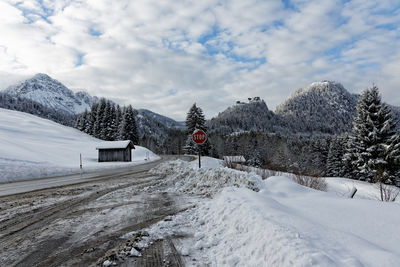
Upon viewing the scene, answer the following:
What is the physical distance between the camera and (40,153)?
27.9 m

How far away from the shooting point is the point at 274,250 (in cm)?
310

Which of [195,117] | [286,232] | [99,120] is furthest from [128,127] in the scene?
[286,232]

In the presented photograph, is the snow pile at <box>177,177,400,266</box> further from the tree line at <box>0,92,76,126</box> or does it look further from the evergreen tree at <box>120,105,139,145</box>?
the tree line at <box>0,92,76,126</box>

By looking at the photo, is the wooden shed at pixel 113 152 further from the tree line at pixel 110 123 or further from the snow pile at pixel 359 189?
the snow pile at pixel 359 189

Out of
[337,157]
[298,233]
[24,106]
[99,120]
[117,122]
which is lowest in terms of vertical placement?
[337,157]

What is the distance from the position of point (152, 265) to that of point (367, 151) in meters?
29.3

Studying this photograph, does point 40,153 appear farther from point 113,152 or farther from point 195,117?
point 195,117

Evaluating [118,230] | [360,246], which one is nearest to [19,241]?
[118,230]

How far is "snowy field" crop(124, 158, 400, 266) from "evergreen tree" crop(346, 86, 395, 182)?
2467cm

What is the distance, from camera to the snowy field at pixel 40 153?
16.0 metres

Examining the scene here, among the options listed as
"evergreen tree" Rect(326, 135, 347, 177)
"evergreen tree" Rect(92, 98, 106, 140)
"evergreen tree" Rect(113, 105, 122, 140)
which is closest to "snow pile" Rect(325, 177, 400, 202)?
"evergreen tree" Rect(326, 135, 347, 177)

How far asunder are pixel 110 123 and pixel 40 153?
37.8 metres

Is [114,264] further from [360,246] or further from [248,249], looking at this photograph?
[360,246]

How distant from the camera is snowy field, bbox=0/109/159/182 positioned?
16.0 metres
